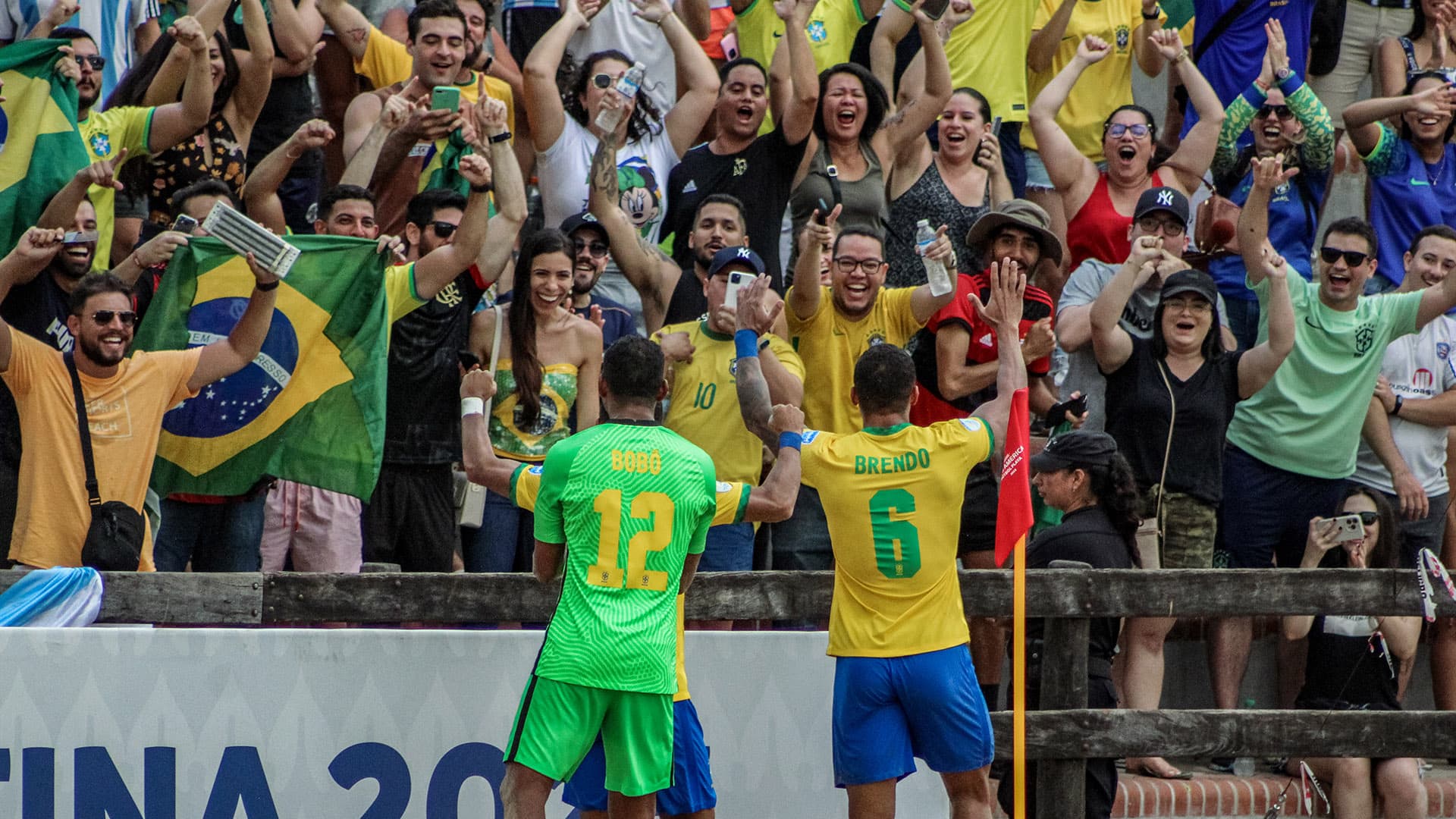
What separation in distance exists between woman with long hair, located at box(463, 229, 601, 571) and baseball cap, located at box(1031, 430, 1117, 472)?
2.11 metres

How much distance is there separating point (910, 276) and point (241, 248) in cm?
360

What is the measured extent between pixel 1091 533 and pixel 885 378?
1303 mm

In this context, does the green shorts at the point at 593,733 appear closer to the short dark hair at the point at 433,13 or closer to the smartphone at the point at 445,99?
the smartphone at the point at 445,99

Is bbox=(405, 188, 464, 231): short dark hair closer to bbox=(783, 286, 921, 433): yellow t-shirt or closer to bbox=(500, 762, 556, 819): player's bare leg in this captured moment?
bbox=(783, 286, 921, 433): yellow t-shirt

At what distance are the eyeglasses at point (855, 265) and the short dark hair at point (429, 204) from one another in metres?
1.84

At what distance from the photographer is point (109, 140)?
8.16 metres

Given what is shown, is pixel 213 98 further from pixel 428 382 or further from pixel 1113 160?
pixel 1113 160

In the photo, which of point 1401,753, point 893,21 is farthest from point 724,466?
point 893,21

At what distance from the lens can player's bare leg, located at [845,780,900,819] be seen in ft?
18.9

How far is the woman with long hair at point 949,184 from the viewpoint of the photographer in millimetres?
9016

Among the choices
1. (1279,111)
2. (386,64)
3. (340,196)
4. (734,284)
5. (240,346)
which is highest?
(386,64)

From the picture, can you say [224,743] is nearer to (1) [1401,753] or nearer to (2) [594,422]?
(2) [594,422]

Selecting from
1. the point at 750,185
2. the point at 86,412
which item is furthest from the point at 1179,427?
the point at 86,412

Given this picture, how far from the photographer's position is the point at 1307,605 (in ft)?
21.2
